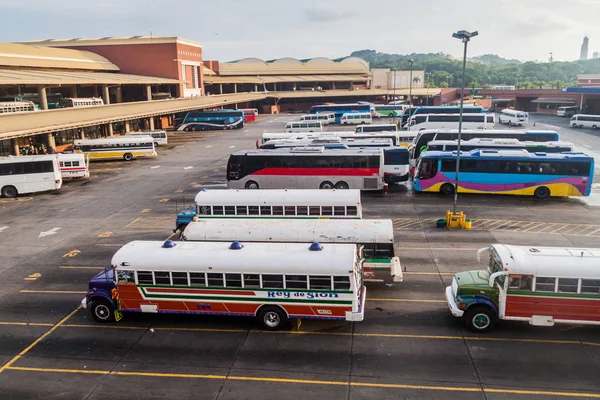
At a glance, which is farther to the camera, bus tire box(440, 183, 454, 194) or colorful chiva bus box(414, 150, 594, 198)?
bus tire box(440, 183, 454, 194)

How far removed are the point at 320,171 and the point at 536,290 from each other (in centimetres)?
2334

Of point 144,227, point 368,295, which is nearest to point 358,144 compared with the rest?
point 144,227

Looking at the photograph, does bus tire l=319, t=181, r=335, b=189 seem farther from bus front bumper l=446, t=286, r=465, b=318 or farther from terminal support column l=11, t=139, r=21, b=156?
terminal support column l=11, t=139, r=21, b=156

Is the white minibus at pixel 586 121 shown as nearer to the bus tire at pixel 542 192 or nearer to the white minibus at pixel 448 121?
the white minibus at pixel 448 121

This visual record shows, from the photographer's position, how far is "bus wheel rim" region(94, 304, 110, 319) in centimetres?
1800

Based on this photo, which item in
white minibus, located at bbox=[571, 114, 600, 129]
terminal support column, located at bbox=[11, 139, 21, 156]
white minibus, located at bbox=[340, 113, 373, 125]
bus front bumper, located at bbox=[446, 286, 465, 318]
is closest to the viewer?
bus front bumper, located at bbox=[446, 286, 465, 318]

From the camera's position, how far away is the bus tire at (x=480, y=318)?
54.0ft

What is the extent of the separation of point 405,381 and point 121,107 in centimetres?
5793

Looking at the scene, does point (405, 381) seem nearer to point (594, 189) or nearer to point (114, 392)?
point (114, 392)

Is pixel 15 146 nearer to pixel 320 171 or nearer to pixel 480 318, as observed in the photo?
pixel 320 171

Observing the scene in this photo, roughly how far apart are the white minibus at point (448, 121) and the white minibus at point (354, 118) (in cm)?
1939

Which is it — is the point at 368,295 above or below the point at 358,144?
below

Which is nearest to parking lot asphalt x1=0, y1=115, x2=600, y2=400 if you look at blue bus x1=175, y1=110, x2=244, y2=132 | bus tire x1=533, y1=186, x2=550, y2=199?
bus tire x1=533, y1=186, x2=550, y2=199

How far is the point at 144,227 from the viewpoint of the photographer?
2989cm
